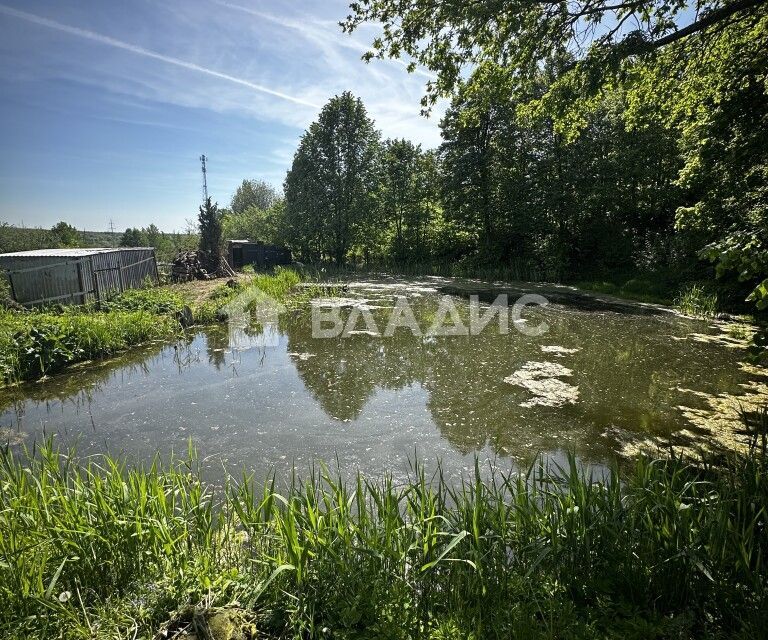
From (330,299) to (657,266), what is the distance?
12.5 meters

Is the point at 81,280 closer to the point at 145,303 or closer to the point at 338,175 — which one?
the point at 145,303

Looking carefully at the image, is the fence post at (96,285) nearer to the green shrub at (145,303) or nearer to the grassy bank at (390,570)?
the green shrub at (145,303)

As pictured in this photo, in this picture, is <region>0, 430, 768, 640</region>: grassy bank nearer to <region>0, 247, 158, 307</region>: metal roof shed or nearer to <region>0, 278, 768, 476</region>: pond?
<region>0, 278, 768, 476</region>: pond

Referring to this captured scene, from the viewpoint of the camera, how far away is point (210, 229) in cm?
2023

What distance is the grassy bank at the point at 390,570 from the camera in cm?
179

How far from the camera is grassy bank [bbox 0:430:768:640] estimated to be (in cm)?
179

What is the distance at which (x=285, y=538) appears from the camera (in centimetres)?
218

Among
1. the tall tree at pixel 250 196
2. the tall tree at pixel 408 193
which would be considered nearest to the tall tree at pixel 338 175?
the tall tree at pixel 408 193

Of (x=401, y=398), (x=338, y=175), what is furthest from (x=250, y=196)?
(x=401, y=398)

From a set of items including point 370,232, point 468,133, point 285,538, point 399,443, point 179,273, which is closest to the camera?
point 285,538

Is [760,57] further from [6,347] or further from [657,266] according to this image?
[6,347]

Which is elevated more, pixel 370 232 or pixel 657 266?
pixel 370 232

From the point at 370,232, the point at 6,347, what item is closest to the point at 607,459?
the point at 6,347

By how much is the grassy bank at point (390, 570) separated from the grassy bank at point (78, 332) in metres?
5.10
